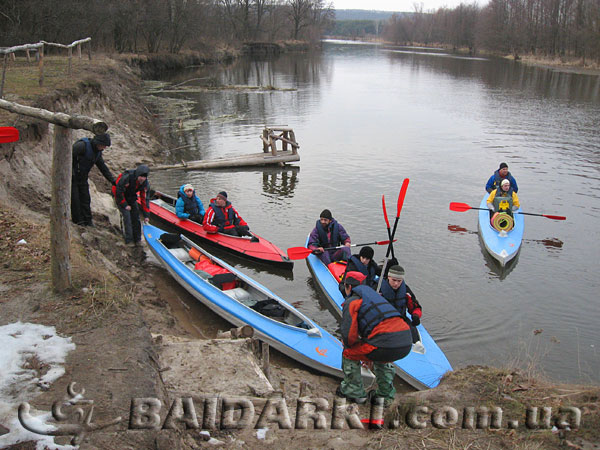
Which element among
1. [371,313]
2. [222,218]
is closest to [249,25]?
[222,218]

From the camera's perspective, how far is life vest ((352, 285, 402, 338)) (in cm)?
452

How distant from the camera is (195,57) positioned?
45.3 metres

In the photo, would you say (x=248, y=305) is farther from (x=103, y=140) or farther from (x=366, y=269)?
(x=103, y=140)

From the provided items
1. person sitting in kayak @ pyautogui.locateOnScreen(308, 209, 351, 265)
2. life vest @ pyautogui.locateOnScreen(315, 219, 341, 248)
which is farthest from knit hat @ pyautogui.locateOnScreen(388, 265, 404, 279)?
life vest @ pyautogui.locateOnScreen(315, 219, 341, 248)

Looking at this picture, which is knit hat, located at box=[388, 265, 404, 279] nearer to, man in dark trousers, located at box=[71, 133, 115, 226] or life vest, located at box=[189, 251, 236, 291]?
life vest, located at box=[189, 251, 236, 291]

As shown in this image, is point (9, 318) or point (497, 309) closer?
point (9, 318)

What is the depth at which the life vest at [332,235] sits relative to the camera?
9.52 metres

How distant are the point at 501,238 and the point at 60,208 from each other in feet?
30.4

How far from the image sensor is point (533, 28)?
61219 millimetres

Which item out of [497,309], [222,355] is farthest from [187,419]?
[497,309]

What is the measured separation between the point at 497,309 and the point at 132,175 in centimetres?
703

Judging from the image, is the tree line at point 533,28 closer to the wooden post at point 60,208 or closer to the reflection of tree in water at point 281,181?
the reflection of tree in water at point 281,181

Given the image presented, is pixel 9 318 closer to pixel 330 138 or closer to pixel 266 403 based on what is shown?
pixel 266 403

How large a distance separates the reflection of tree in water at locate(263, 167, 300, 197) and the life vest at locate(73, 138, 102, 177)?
7.21 meters
